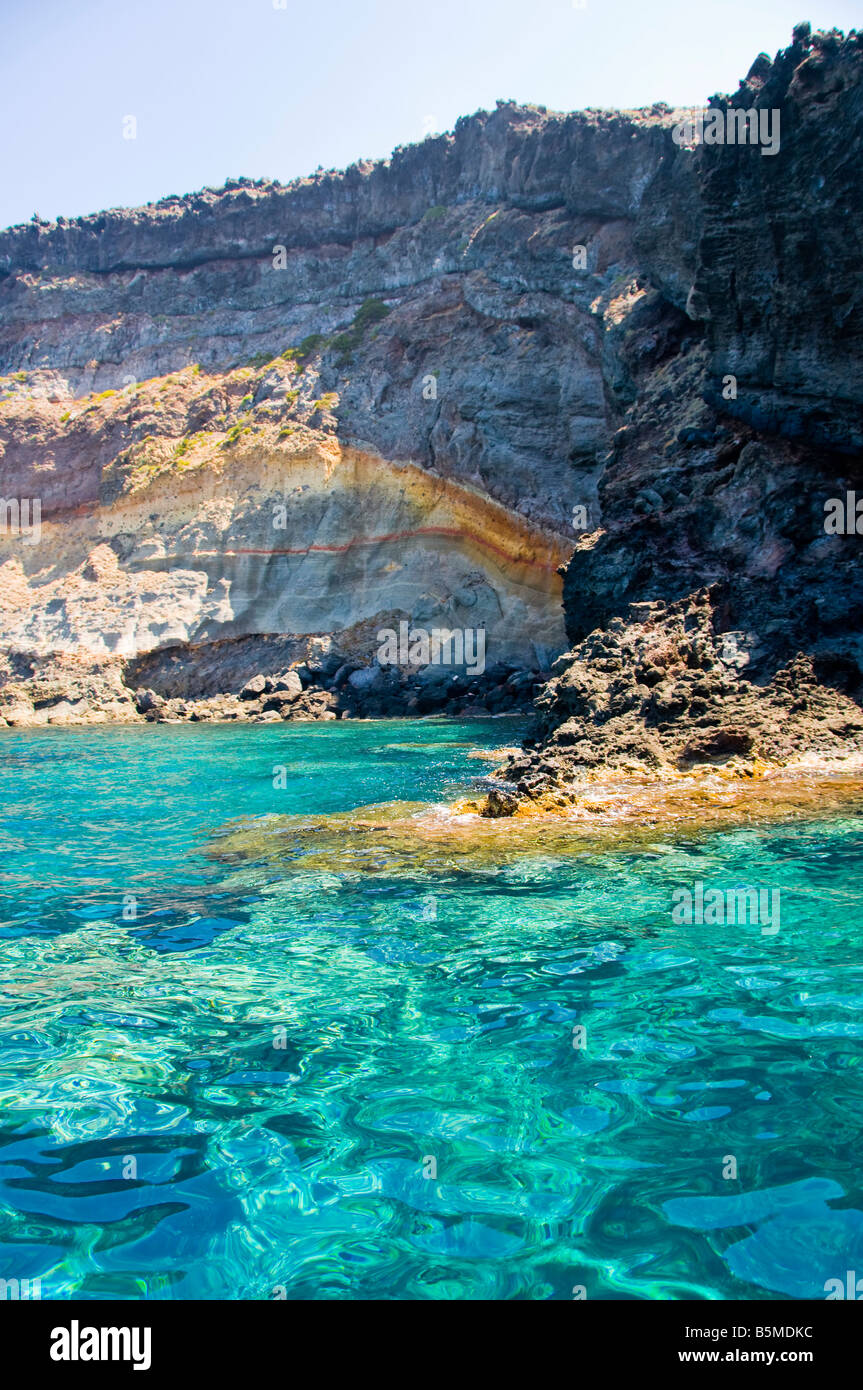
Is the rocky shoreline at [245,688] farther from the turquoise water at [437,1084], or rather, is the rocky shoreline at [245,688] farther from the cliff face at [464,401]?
the turquoise water at [437,1084]

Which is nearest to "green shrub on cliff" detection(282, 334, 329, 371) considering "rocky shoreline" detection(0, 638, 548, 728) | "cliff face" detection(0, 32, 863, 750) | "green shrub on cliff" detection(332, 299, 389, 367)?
"cliff face" detection(0, 32, 863, 750)

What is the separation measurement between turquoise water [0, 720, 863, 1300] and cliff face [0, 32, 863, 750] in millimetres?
6810

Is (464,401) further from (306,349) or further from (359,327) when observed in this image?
(306,349)

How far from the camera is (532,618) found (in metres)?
32.9

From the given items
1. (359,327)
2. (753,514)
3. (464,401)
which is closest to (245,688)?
(464,401)

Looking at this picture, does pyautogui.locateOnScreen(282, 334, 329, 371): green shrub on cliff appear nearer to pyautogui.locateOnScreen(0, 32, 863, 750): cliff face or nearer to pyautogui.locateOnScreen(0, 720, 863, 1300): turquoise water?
pyautogui.locateOnScreen(0, 32, 863, 750): cliff face

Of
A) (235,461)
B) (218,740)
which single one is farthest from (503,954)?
(235,461)

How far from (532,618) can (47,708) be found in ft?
61.8

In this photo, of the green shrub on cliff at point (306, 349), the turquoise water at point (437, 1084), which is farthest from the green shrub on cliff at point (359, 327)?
the turquoise water at point (437, 1084)

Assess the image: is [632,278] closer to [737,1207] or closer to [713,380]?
[713,380]

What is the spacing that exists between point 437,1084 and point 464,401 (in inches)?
1299

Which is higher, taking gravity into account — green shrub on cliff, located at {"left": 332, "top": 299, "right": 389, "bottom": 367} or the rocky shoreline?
green shrub on cliff, located at {"left": 332, "top": 299, "right": 389, "bottom": 367}

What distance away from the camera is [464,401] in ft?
113

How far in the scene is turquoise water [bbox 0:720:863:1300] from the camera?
10.3ft
